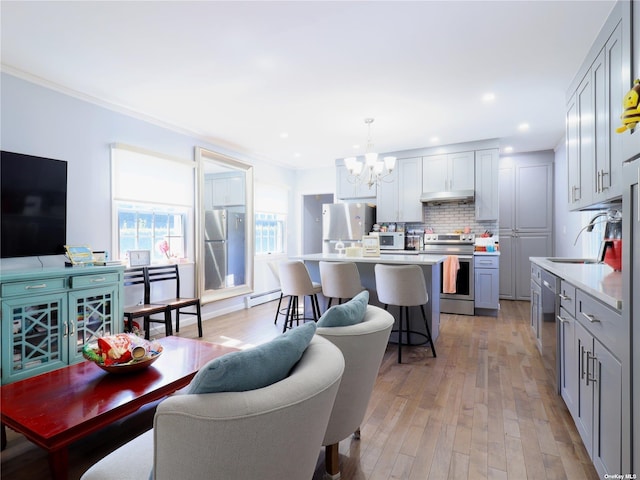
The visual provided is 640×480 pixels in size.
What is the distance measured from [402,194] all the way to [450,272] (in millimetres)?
1739

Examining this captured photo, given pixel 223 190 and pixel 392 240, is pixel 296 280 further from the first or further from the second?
pixel 392 240

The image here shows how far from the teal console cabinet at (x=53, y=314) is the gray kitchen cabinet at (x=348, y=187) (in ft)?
13.9

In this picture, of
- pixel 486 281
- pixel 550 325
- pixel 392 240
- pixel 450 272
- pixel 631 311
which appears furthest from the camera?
pixel 392 240

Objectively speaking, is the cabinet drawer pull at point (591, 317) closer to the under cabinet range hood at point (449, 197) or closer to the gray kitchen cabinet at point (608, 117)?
the gray kitchen cabinet at point (608, 117)

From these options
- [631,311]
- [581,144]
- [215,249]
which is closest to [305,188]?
[215,249]

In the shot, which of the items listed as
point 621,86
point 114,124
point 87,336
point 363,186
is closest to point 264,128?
point 114,124

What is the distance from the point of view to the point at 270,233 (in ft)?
21.8

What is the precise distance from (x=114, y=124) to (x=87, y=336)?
226cm

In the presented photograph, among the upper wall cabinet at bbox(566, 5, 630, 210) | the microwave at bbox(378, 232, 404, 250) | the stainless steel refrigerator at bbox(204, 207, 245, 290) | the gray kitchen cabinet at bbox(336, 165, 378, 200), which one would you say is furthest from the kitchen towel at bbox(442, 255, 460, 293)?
the stainless steel refrigerator at bbox(204, 207, 245, 290)

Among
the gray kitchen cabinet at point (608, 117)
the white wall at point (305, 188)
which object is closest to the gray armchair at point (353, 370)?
the gray kitchen cabinet at point (608, 117)

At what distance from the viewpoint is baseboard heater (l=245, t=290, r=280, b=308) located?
19.0 ft

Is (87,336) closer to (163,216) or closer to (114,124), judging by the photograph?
(163,216)

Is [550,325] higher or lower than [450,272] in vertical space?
lower

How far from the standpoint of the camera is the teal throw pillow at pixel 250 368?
898 millimetres
